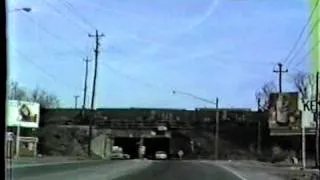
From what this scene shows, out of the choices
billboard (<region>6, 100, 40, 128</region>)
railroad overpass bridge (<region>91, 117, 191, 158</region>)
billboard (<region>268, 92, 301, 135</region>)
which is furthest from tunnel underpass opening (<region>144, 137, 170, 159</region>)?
billboard (<region>6, 100, 40, 128</region>)

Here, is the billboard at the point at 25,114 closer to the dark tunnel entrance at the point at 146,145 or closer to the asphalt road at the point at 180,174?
the dark tunnel entrance at the point at 146,145

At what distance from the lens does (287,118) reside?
102750 millimetres

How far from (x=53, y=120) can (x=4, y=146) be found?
13213 centimetres

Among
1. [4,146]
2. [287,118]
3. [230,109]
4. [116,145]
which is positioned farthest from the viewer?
[230,109]

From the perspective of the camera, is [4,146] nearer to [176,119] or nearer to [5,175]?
[5,175]

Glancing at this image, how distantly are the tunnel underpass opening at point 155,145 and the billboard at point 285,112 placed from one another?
28.9 m

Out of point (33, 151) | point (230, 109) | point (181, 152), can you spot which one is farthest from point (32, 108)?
point (230, 109)

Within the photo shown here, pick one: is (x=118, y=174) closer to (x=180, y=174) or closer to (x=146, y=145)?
(x=180, y=174)

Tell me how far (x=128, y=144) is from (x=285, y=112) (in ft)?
135

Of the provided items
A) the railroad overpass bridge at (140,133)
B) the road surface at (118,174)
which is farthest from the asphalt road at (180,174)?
the railroad overpass bridge at (140,133)

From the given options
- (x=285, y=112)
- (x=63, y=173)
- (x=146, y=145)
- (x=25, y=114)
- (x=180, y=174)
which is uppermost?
(x=285, y=112)

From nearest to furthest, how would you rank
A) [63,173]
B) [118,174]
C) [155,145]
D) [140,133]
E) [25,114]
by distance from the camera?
[63,173] < [118,174] < [25,114] < [140,133] < [155,145]

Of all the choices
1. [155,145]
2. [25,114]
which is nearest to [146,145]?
[155,145]

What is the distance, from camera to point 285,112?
337ft
